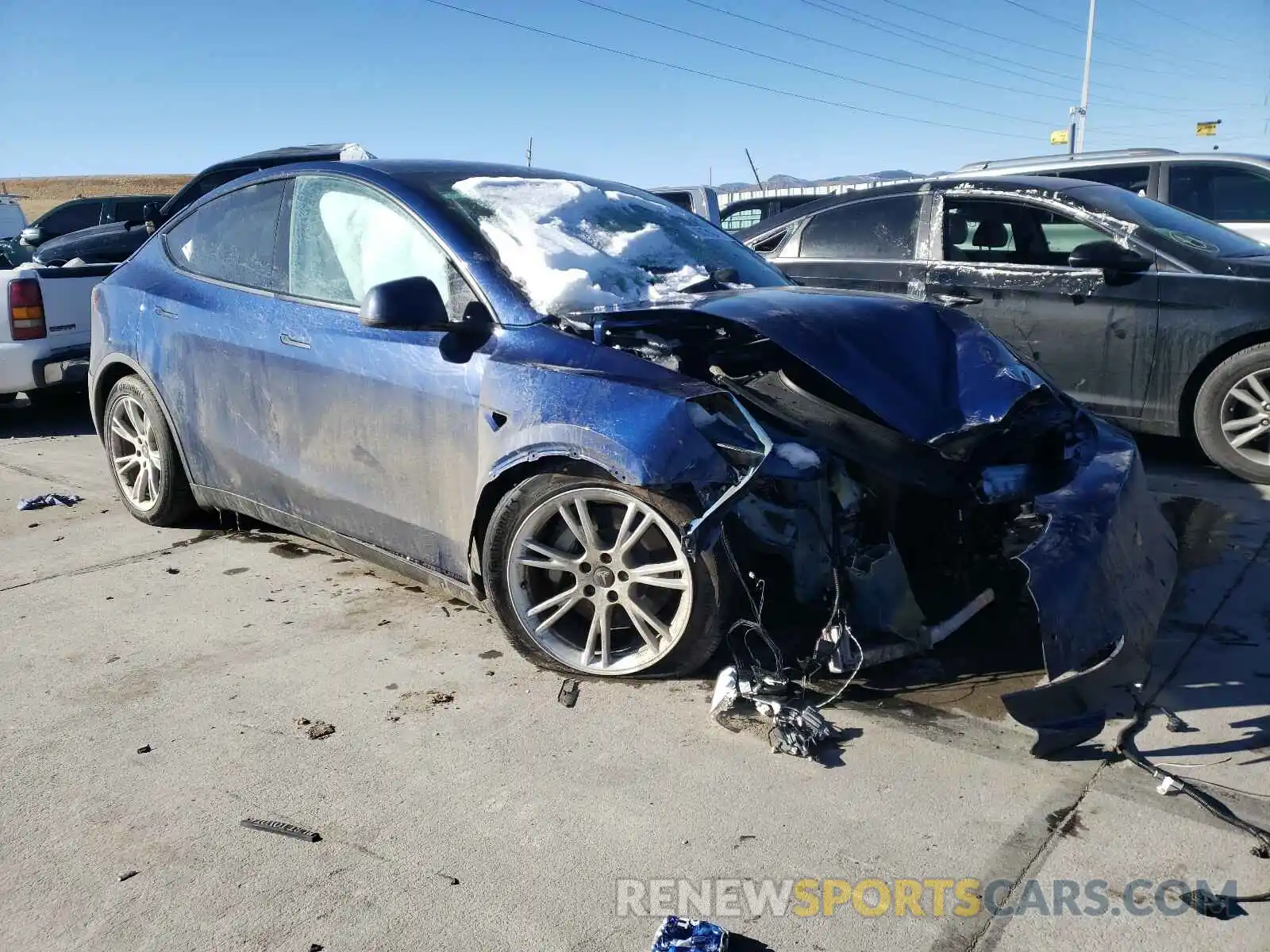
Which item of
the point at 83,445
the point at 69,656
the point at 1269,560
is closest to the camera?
the point at 69,656

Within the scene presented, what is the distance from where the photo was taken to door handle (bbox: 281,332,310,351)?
3897 millimetres

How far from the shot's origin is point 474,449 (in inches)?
133

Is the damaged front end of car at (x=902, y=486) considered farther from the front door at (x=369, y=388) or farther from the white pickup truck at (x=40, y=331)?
the white pickup truck at (x=40, y=331)

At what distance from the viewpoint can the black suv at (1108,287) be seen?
5590mm

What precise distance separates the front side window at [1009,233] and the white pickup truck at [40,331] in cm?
576

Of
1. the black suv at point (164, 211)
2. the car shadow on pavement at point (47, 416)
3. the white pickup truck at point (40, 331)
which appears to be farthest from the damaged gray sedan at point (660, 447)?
the black suv at point (164, 211)

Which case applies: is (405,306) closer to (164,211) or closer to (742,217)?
(164,211)

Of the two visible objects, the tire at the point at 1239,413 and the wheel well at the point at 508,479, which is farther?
the tire at the point at 1239,413

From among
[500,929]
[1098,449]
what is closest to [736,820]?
[500,929]

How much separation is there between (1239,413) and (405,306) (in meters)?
4.71

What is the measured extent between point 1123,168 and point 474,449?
6889 mm

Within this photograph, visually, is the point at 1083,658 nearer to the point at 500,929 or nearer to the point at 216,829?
the point at 500,929

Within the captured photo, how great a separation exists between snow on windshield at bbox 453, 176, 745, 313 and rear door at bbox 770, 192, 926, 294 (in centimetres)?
247

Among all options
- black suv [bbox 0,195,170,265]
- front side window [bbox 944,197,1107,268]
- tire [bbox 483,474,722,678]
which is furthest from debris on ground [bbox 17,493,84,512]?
A: black suv [bbox 0,195,170,265]
